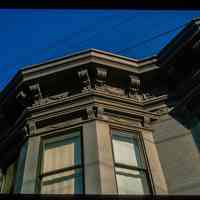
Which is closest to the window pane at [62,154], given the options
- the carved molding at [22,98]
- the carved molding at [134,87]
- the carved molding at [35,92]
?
the carved molding at [35,92]

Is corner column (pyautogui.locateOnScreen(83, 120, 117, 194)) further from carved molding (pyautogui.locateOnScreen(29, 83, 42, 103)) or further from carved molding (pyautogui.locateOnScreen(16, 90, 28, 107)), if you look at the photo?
carved molding (pyautogui.locateOnScreen(16, 90, 28, 107))

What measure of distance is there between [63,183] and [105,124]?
1523 mm

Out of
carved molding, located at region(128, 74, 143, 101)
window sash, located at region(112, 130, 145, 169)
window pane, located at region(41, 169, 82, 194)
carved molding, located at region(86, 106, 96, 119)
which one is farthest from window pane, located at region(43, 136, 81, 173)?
carved molding, located at region(128, 74, 143, 101)

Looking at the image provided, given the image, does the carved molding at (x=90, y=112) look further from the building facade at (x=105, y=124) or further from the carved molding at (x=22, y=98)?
the carved molding at (x=22, y=98)

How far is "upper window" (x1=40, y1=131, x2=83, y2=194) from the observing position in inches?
205

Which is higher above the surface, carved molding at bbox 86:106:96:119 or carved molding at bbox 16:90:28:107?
carved molding at bbox 16:90:28:107

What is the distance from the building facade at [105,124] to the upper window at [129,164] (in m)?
0.02

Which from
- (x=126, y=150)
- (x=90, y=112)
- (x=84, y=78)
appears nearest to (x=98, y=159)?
(x=126, y=150)

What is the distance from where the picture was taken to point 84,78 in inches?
274

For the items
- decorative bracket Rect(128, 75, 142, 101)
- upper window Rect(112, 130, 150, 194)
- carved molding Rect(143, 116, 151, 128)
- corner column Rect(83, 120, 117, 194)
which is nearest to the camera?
corner column Rect(83, 120, 117, 194)

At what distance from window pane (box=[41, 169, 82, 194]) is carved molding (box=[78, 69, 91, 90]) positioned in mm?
2294

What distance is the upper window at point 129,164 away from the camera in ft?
17.2
